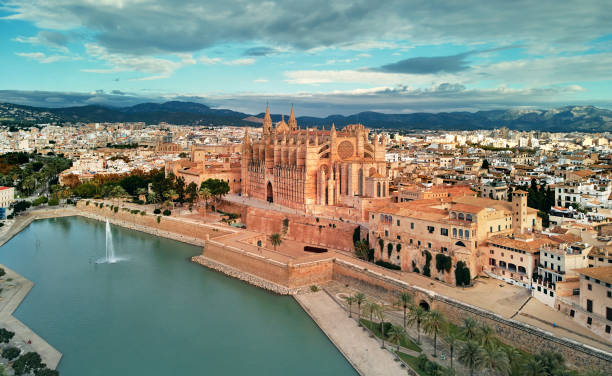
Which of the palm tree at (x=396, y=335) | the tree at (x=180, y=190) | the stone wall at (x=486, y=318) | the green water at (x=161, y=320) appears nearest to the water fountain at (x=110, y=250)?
the green water at (x=161, y=320)

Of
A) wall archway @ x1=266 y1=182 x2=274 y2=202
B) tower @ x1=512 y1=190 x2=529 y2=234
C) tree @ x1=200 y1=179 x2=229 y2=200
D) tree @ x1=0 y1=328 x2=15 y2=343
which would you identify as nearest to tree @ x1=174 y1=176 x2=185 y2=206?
tree @ x1=200 y1=179 x2=229 y2=200

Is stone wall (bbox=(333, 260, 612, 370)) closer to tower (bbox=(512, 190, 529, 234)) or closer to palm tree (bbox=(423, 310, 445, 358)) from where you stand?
palm tree (bbox=(423, 310, 445, 358))

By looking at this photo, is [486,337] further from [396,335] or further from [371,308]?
[371,308]

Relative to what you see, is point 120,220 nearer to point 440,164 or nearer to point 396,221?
point 396,221

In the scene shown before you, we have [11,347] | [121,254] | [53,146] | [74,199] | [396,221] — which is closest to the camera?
[11,347]

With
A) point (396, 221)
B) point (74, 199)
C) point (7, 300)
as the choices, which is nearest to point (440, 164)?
point (396, 221)

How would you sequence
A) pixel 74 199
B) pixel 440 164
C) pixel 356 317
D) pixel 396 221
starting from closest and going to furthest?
pixel 356 317, pixel 396 221, pixel 74 199, pixel 440 164

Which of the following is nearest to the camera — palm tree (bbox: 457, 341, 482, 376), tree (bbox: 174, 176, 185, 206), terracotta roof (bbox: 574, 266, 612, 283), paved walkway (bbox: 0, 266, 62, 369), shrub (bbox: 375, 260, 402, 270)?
palm tree (bbox: 457, 341, 482, 376)
